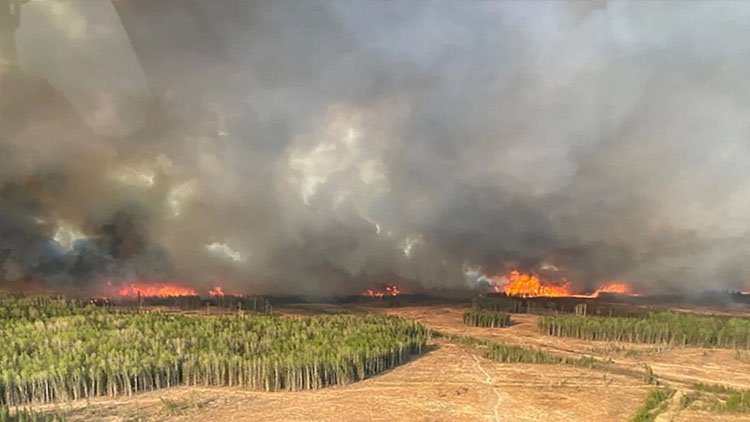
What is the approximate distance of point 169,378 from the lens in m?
42.7

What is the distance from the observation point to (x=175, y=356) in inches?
1772

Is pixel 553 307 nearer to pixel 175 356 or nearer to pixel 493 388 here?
pixel 493 388

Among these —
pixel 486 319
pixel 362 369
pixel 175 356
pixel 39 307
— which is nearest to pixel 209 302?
pixel 39 307

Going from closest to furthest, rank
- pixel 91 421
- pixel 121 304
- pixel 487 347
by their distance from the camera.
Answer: pixel 91 421 → pixel 487 347 → pixel 121 304

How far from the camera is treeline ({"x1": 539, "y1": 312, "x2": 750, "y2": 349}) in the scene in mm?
69812

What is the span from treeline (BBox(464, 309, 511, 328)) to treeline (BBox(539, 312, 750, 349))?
670cm

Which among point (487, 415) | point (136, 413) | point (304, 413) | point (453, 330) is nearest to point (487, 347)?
point (453, 330)

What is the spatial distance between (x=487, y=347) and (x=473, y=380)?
1594 cm

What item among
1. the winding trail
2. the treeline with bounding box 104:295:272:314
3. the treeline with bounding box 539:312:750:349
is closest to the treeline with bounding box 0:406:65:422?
the winding trail

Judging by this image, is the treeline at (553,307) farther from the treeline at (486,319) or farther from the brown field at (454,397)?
the brown field at (454,397)

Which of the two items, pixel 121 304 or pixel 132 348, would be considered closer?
pixel 132 348

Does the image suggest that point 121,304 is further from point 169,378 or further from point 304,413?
point 304,413

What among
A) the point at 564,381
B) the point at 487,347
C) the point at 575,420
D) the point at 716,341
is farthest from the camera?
the point at 716,341

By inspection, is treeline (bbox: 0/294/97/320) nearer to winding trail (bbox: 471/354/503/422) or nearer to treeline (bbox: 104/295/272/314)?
treeline (bbox: 104/295/272/314)
